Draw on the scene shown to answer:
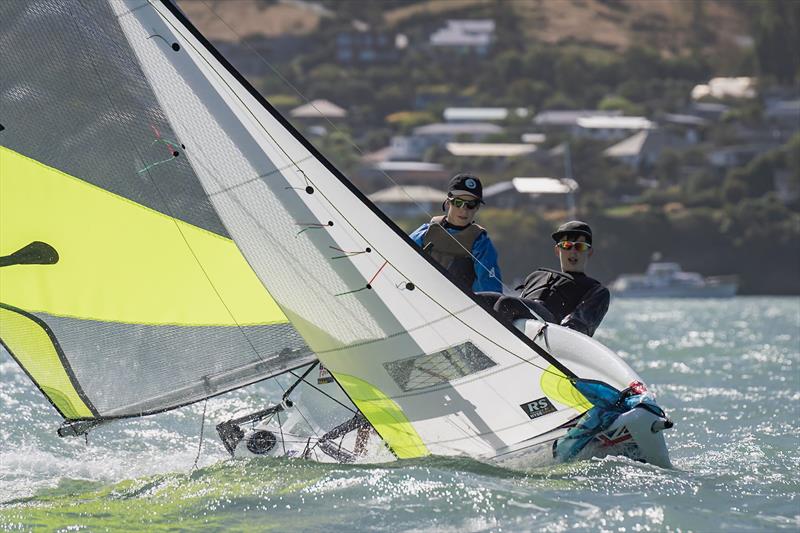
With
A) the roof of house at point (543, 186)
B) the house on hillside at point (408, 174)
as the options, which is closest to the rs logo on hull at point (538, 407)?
the roof of house at point (543, 186)

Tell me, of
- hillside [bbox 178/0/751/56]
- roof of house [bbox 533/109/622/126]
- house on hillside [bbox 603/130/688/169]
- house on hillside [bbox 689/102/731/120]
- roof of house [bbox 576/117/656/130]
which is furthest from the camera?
hillside [bbox 178/0/751/56]

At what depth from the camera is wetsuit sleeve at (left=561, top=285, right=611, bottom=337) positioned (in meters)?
6.67

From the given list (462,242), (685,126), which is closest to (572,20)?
(685,126)

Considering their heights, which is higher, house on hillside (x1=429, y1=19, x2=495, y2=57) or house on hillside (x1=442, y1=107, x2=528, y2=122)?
house on hillside (x1=429, y1=19, x2=495, y2=57)

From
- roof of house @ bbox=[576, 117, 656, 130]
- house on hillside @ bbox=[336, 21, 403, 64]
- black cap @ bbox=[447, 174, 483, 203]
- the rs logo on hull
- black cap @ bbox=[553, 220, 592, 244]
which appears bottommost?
house on hillside @ bbox=[336, 21, 403, 64]

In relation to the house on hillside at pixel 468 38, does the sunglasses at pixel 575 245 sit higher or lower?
higher

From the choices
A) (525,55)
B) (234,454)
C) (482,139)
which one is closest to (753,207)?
(482,139)

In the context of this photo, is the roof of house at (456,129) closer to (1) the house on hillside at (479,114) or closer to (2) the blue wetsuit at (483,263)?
(1) the house on hillside at (479,114)

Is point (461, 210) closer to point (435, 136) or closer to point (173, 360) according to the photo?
point (173, 360)

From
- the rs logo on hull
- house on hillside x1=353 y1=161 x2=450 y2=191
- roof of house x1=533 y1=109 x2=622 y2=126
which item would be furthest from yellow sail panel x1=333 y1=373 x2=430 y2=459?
roof of house x1=533 y1=109 x2=622 y2=126

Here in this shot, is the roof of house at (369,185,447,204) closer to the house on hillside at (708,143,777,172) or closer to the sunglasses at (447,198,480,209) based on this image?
the house on hillside at (708,143,777,172)

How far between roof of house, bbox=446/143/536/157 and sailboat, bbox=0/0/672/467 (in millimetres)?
57870

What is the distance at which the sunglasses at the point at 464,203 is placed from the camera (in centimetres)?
654

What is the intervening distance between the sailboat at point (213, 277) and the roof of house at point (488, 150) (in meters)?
57.9
